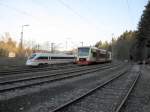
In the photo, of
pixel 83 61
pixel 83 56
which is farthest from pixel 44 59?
pixel 83 61

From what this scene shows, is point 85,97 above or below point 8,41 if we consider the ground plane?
below

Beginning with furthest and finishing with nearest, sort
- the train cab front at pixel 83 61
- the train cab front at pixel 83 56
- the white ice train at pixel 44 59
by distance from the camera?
the train cab front at pixel 83 61, the train cab front at pixel 83 56, the white ice train at pixel 44 59

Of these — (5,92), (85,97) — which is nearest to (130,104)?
(85,97)

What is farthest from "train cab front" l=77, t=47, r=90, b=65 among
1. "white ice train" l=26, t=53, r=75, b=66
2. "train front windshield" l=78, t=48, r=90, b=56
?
"white ice train" l=26, t=53, r=75, b=66

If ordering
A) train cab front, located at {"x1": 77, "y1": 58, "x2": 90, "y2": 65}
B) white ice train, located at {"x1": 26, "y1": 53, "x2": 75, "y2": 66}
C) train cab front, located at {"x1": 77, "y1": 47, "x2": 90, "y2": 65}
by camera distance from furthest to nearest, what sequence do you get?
train cab front, located at {"x1": 77, "y1": 58, "x2": 90, "y2": 65}, train cab front, located at {"x1": 77, "y1": 47, "x2": 90, "y2": 65}, white ice train, located at {"x1": 26, "y1": 53, "x2": 75, "y2": 66}

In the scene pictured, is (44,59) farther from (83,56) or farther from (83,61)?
(83,61)

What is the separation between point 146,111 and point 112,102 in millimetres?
1746

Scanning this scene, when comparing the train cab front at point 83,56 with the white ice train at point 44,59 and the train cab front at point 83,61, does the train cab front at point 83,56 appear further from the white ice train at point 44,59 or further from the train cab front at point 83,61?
the white ice train at point 44,59

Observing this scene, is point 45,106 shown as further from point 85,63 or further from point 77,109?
point 85,63

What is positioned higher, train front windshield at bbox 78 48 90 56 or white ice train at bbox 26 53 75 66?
train front windshield at bbox 78 48 90 56

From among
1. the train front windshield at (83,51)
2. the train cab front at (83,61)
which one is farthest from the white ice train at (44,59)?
the train front windshield at (83,51)

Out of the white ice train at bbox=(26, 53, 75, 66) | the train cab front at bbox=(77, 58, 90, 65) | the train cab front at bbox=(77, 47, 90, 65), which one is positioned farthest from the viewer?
the train cab front at bbox=(77, 58, 90, 65)

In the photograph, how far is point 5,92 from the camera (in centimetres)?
1248

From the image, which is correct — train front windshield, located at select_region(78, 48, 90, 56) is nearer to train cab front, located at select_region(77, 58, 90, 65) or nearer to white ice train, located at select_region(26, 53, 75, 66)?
train cab front, located at select_region(77, 58, 90, 65)
